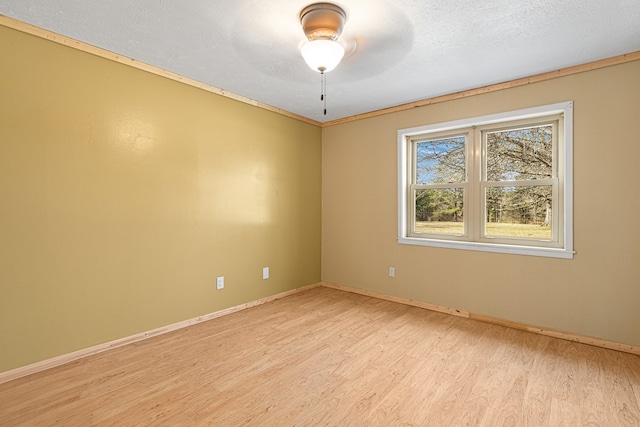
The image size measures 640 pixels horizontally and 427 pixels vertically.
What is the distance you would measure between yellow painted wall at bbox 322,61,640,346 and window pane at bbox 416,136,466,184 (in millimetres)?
306

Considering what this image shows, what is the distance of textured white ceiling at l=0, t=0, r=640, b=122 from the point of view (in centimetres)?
200

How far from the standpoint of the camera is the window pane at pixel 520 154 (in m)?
3.16

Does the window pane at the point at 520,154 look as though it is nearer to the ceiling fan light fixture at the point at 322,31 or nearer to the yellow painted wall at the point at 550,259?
the yellow painted wall at the point at 550,259

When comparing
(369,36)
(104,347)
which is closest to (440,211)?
(369,36)

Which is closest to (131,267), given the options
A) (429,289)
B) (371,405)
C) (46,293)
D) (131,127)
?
(46,293)

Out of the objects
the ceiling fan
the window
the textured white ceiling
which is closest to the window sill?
the window

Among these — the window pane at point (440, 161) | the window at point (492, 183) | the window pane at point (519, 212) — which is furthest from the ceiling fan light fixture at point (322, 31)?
the window pane at point (519, 212)

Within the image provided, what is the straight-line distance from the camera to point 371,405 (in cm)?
194

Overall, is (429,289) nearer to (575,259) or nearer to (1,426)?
(575,259)

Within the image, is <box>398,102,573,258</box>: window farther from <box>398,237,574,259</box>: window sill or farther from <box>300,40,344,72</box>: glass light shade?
<box>300,40,344,72</box>: glass light shade

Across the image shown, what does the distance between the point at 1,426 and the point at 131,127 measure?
7.17ft

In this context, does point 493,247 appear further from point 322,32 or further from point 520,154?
point 322,32

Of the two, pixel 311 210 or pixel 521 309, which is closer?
pixel 521 309

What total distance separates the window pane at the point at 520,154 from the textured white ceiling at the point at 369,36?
59cm
